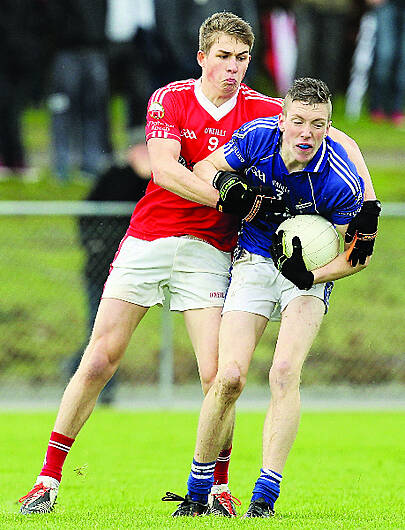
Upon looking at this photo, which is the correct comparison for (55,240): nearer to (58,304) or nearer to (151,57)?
(58,304)

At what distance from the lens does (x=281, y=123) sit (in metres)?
6.29

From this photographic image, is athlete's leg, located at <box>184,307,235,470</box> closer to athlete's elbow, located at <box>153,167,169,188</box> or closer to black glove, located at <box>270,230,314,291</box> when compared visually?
black glove, located at <box>270,230,314,291</box>

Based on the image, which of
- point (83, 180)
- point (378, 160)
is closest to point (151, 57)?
point (83, 180)

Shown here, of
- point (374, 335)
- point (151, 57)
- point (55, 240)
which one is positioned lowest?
point (374, 335)

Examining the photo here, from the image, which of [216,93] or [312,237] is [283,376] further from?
[216,93]

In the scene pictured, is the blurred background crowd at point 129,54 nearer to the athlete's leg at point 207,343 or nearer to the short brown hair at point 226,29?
the short brown hair at point 226,29

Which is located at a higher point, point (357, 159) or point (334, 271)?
point (357, 159)

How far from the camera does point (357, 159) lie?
6.62 metres

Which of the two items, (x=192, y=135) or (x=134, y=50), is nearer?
(x=192, y=135)

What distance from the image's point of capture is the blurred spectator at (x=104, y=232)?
487 inches

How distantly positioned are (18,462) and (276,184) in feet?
11.9

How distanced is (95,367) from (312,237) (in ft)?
4.71

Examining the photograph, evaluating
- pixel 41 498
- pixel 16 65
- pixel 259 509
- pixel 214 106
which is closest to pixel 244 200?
pixel 214 106

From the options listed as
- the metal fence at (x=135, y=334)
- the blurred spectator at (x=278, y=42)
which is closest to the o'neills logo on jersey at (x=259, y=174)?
the metal fence at (x=135, y=334)
